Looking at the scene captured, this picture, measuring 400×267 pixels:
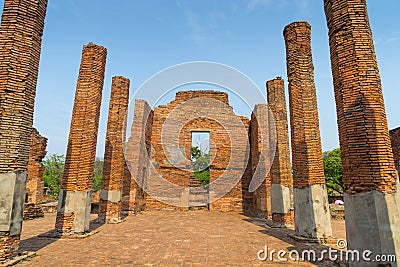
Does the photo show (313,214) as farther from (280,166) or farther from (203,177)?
(203,177)

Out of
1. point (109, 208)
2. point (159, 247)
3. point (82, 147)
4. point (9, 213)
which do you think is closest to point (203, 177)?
point (109, 208)

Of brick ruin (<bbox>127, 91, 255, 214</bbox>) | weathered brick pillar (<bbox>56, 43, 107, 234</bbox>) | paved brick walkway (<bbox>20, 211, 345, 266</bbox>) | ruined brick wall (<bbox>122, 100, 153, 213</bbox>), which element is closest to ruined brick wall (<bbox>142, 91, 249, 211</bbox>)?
brick ruin (<bbox>127, 91, 255, 214</bbox>)

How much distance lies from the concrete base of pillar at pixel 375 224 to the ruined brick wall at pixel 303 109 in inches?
110

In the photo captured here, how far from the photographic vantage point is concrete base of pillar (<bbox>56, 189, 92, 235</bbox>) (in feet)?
25.8

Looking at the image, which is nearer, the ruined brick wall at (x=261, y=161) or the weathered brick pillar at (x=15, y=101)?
the weathered brick pillar at (x=15, y=101)

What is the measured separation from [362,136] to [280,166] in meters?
Result: 5.94

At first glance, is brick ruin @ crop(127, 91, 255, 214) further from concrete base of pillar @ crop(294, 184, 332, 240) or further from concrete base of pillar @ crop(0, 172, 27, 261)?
concrete base of pillar @ crop(0, 172, 27, 261)

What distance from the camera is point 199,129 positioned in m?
18.2

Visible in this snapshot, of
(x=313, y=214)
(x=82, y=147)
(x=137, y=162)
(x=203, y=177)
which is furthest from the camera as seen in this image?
(x=203, y=177)

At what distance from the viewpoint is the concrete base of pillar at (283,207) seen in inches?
401

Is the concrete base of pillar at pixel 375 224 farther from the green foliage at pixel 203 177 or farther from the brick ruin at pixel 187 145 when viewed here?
the green foliage at pixel 203 177

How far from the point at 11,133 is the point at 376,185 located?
7069 millimetres

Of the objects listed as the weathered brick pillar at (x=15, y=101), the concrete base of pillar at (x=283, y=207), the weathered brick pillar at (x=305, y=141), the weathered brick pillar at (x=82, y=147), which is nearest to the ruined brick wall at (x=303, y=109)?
the weathered brick pillar at (x=305, y=141)

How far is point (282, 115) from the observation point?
37.7 feet
